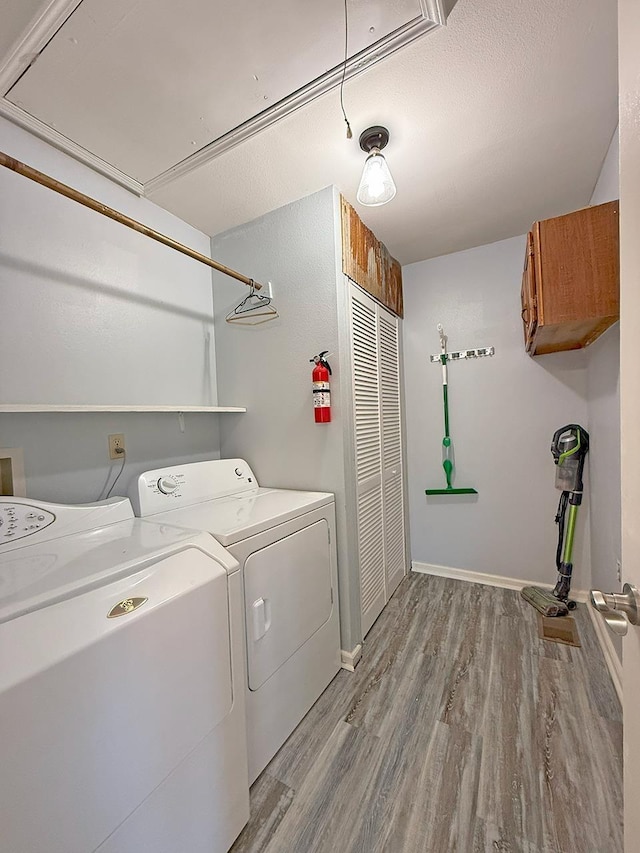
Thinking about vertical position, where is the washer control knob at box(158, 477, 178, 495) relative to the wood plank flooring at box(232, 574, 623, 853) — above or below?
above

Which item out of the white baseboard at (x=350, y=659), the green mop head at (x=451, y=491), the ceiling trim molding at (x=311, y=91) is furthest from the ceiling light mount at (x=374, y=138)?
the white baseboard at (x=350, y=659)

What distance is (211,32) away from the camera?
1.07 m

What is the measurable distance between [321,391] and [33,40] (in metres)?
1.57

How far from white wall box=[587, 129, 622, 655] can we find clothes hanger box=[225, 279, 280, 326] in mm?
1772

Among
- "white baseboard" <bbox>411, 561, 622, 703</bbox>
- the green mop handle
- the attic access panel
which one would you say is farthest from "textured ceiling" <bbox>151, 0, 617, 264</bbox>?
"white baseboard" <bbox>411, 561, 622, 703</bbox>

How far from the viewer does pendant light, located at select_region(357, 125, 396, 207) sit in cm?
146

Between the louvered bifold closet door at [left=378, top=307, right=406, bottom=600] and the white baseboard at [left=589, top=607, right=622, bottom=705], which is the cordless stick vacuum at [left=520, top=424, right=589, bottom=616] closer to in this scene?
the white baseboard at [left=589, top=607, right=622, bottom=705]

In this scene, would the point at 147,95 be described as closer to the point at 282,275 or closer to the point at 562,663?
the point at 282,275

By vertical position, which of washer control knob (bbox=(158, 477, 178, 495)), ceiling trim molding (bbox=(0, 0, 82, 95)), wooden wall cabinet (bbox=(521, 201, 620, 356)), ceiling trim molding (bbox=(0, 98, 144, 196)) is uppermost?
ceiling trim molding (bbox=(0, 0, 82, 95))

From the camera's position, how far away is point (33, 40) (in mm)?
1080

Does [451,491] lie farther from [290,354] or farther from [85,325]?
[85,325]

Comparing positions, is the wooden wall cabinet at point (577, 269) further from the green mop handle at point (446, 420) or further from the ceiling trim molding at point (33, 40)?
the ceiling trim molding at point (33, 40)

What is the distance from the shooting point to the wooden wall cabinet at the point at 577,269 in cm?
146

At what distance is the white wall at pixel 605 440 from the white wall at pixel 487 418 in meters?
0.18
